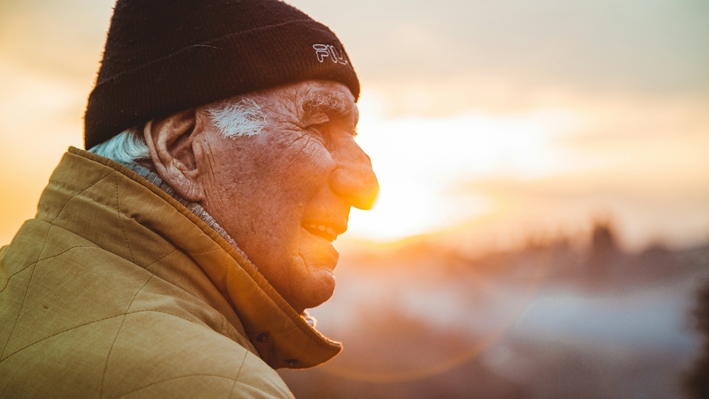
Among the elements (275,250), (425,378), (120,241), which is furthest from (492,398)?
(120,241)

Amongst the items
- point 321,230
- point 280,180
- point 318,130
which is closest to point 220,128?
point 280,180

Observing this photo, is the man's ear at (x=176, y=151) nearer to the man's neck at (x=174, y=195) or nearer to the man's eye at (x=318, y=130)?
the man's neck at (x=174, y=195)

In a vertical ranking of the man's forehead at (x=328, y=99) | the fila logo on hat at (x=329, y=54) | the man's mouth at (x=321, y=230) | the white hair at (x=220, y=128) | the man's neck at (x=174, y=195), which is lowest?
the man's neck at (x=174, y=195)

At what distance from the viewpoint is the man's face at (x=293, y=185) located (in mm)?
2660

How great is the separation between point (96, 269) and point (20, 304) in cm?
22

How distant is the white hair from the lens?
2600 mm

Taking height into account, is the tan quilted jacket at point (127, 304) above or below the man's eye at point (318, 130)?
below

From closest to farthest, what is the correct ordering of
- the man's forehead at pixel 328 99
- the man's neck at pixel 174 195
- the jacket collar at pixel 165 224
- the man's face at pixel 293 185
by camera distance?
the jacket collar at pixel 165 224 → the man's neck at pixel 174 195 → the man's face at pixel 293 185 → the man's forehead at pixel 328 99

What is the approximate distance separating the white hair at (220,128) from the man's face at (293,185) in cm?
3

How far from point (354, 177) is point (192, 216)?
1.09 metres

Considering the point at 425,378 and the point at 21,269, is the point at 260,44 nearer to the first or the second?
the point at 21,269

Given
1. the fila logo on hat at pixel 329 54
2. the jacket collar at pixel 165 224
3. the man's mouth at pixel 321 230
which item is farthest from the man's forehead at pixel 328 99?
the jacket collar at pixel 165 224

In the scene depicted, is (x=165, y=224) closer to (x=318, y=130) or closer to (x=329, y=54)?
(x=318, y=130)

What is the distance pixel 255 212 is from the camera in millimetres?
2680
